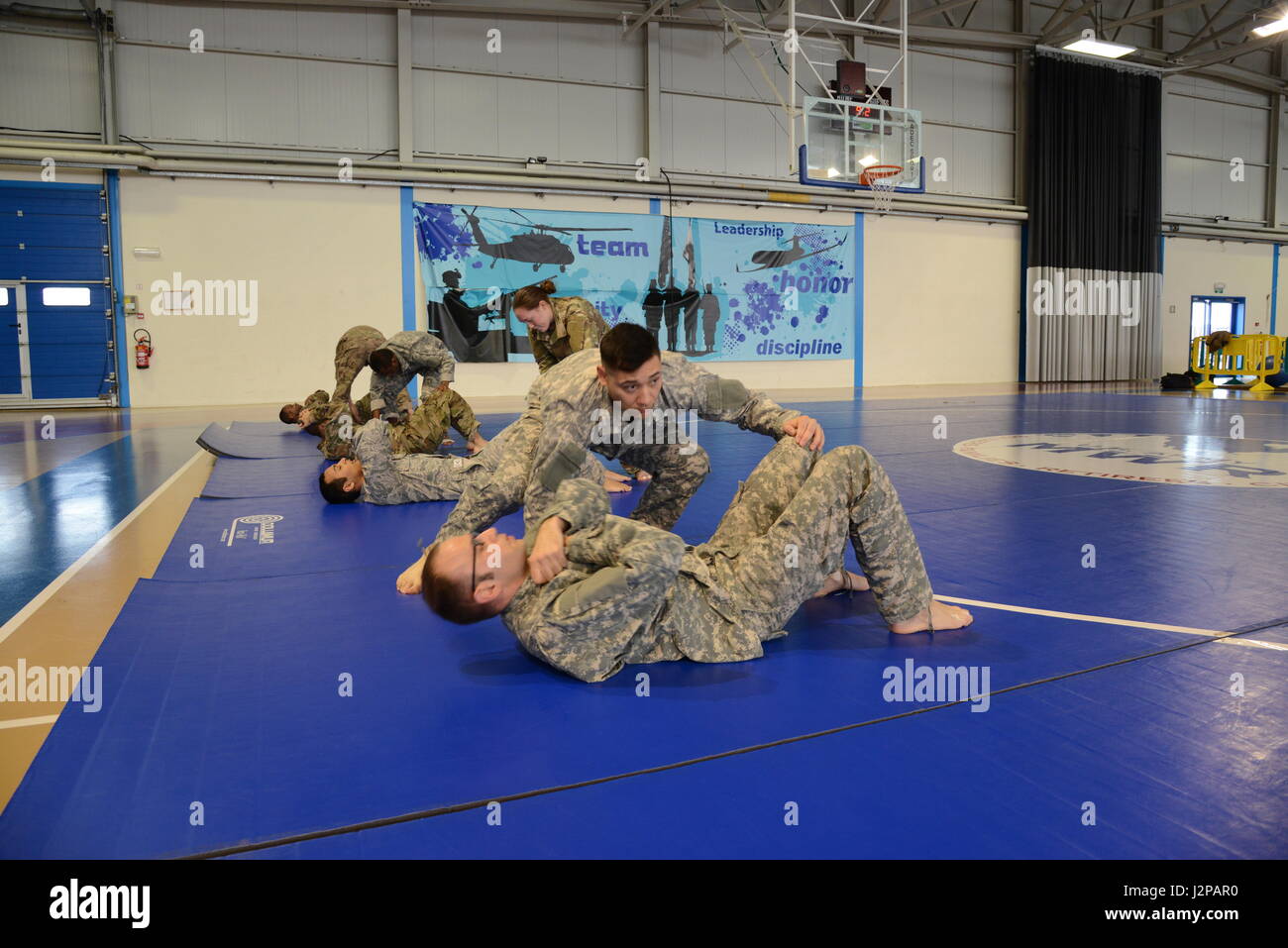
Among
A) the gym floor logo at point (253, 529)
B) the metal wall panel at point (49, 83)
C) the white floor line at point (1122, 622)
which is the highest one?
the metal wall panel at point (49, 83)

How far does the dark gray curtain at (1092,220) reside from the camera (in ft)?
71.2

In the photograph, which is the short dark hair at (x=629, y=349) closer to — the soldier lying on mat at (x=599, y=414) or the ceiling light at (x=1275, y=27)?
the soldier lying on mat at (x=599, y=414)

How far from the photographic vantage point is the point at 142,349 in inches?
615

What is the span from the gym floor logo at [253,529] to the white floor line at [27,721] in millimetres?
2366

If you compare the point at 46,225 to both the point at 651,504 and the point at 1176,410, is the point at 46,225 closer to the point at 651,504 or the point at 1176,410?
the point at 651,504

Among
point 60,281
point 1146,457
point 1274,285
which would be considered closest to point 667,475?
point 1146,457

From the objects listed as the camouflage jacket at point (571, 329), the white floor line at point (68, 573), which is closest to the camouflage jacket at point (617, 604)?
the white floor line at point (68, 573)

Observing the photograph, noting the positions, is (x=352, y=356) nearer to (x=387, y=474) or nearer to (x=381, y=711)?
(x=387, y=474)

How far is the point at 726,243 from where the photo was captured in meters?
19.0

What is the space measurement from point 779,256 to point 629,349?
56.2 feet

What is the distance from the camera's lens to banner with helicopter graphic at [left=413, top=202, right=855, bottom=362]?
17.1m

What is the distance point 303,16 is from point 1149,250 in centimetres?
2059

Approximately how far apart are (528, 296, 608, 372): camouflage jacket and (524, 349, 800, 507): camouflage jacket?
2.78m
